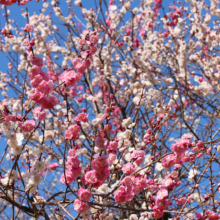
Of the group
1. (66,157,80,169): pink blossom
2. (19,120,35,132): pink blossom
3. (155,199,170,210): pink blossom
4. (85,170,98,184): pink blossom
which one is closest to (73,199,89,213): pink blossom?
(85,170,98,184): pink blossom

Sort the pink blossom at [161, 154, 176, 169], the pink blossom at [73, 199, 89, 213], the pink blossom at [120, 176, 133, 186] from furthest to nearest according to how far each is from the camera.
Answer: the pink blossom at [161, 154, 176, 169] < the pink blossom at [120, 176, 133, 186] < the pink blossom at [73, 199, 89, 213]

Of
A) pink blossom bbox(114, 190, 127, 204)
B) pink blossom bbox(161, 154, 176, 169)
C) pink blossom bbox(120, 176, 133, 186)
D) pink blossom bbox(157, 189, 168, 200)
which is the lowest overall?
pink blossom bbox(114, 190, 127, 204)

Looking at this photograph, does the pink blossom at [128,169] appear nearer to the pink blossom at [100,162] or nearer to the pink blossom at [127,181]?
the pink blossom at [127,181]

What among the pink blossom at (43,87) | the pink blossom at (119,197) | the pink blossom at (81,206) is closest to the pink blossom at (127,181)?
the pink blossom at (119,197)

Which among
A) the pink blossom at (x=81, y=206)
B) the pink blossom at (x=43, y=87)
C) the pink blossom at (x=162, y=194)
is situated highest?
the pink blossom at (x=43, y=87)

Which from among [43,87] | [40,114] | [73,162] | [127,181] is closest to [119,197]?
[127,181]

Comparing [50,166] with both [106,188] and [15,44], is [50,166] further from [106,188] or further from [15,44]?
[15,44]

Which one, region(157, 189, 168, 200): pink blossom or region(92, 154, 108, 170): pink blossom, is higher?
region(92, 154, 108, 170): pink blossom

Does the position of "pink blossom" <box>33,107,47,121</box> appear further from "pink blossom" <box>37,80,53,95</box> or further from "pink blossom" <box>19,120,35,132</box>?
"pink blossom" <box>37,80,53,95</box>

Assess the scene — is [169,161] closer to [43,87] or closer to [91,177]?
[91,177]

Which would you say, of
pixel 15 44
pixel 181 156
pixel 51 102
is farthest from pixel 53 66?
pixel 181 156

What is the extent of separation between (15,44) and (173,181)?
3.99 m

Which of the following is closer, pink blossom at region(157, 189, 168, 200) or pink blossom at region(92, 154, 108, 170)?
pink blossom at region(92, 154, 108, 170)

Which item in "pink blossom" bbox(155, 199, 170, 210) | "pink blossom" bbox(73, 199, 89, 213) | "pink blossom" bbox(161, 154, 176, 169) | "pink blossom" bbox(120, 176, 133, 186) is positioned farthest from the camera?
"pink blossom" bbox(161, 154, 176, 169)
